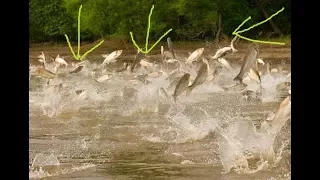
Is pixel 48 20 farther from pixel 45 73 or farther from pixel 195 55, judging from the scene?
pixel 195 55

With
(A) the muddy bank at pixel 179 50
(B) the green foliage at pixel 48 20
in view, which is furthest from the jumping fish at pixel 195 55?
(B) the green foliage at pixel 48 20

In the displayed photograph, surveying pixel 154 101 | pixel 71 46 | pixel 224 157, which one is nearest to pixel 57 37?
pixel 71 46

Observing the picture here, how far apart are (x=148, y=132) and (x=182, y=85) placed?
152mm

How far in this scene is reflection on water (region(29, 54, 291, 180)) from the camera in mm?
2908

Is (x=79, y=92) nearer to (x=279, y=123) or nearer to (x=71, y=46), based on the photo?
(x=71, y=46)

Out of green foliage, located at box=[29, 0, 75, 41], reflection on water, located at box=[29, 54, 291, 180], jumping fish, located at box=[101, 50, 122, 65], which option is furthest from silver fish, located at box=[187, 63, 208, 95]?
green foliage, located at box=[29, 0, 75, 41]

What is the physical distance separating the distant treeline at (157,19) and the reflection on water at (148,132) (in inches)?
4.2

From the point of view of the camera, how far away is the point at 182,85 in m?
2.94

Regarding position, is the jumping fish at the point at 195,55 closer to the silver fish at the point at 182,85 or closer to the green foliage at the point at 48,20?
the silver fish at the point at 182,85

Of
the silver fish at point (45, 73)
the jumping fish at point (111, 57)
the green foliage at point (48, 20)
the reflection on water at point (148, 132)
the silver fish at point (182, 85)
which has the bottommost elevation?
the reflection on water at point (148, 132)

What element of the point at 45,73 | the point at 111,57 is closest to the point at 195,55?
the point at 111,57

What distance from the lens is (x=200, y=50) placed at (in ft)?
9.67

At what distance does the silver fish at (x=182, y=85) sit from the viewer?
2.94 m
